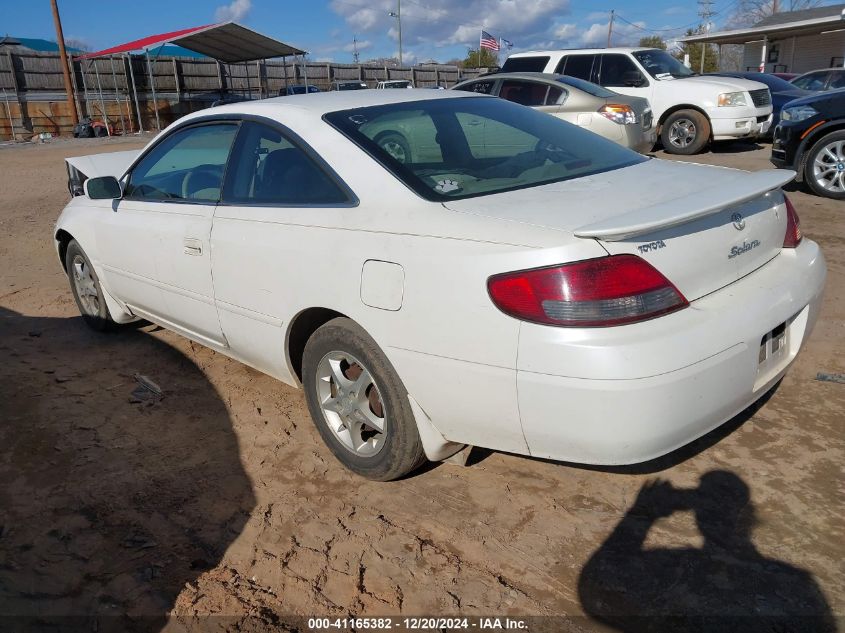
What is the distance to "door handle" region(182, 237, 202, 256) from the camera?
11.4 feet

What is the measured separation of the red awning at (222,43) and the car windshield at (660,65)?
13.4 m

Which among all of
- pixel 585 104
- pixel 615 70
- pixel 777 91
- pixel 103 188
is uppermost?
pixel 615 70

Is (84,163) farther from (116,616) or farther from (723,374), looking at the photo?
(723,374)

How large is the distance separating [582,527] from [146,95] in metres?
29.9

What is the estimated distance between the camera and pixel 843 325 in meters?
4.36

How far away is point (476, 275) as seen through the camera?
7.50 ft

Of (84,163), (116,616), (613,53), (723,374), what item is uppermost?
(613,53)

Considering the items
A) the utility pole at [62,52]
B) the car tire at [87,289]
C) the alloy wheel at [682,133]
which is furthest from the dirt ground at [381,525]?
the utility pole at [62,52]

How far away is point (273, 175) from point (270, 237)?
1.20 ft

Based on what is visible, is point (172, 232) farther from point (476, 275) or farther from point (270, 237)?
point (476, 275)

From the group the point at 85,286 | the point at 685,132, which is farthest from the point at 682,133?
the point at 85,286

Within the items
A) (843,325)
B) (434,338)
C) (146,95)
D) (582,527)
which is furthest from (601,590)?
(146,95)

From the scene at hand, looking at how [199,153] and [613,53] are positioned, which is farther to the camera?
[613,53]

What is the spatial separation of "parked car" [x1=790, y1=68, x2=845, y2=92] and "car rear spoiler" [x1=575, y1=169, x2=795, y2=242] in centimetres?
1453
